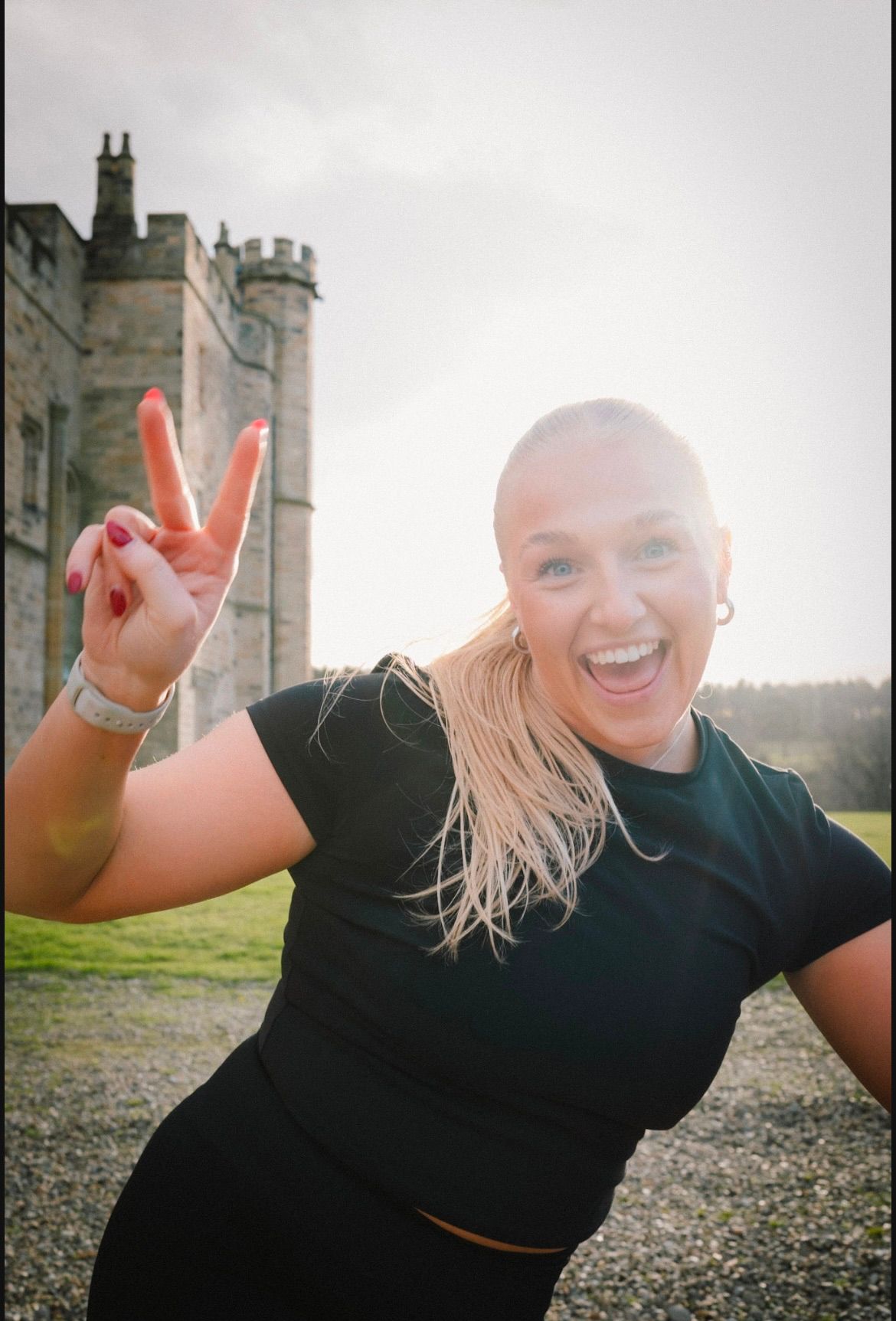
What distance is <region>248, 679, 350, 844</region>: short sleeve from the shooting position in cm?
137

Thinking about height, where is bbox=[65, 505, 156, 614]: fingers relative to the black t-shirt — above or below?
above

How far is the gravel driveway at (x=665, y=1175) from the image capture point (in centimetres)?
330

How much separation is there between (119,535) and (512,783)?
71cm

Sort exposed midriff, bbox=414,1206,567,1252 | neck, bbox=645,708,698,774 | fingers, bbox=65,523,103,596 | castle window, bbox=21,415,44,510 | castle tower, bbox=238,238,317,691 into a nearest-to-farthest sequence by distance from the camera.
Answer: fingers, bbox=65,523,103,596, exposed midriff, bbox=414,1206,567,1252, neck, bbox=645,708,698,774, castle window, bbox=21,415,44,510, castle tower, bbox=238,238,317,691

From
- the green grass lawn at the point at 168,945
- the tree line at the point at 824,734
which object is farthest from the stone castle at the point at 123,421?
the tree line at the point at 824,734

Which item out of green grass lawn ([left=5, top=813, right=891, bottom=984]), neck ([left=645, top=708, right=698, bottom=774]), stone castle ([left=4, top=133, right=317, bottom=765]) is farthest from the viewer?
stone castle ([left=4, top=133, right=317, bottom=765])

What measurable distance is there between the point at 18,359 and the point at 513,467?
61.2 ft

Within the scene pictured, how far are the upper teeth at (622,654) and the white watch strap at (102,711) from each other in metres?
0.70

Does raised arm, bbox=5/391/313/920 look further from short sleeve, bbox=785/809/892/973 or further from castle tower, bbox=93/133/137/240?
castle tower, bbox=93/133/137/240

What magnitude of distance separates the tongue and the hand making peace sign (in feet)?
2.10

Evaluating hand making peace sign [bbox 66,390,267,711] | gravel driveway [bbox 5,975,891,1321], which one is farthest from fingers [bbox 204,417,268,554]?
gravel driveway [bbox 5,975,891,1321]

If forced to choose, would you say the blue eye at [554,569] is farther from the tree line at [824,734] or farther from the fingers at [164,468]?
the tree line at [824,734]

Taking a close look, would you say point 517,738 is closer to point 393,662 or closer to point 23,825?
point 393,662

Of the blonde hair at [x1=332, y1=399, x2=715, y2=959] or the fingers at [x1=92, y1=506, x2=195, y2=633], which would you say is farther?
the blonde hair at [x1=332, y1=399, x2=715, y2=959]
